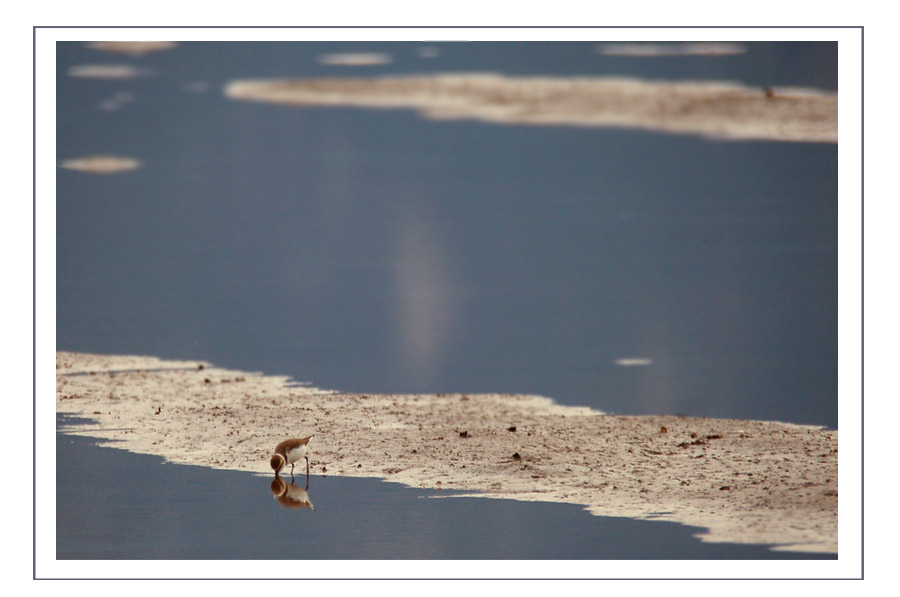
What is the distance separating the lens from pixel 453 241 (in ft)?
31.0

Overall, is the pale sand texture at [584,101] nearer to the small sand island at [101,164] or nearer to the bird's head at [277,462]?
the small sand island at [101,164]

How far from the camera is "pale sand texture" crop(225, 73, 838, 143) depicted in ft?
29.0

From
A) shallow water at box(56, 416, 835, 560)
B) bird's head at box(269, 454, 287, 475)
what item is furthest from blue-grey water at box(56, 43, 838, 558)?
bird's head at box(269, 454, 287, 475)

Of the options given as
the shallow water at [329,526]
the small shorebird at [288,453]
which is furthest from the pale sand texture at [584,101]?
the shallow water at [329,526]

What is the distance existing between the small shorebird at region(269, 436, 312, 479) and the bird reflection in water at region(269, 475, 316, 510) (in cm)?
6

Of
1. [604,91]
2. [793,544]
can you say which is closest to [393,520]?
[793,544]

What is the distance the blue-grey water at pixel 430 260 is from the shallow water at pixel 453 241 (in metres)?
0.02

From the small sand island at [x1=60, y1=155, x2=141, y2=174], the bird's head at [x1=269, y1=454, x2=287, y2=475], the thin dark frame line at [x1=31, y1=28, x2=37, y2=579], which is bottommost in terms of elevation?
the bird's head at [x1=269, y1=454, x2=287, y2=475]

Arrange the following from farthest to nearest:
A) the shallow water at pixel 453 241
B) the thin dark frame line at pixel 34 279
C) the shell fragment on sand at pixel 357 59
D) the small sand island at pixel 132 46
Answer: the shell fragment on sand at pixel 357 59, the small sand island at pixel 132 46, the shallow water at pixel 453 241, the thin dark frame line at pixel 34 279

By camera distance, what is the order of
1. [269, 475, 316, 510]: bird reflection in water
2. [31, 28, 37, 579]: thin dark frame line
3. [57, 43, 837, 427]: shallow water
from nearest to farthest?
[269, 475, 316, 510]: bird reflection in water
[31, 28, 37, 579]: thin dark frame line
[57, 43, 837, 427]: shallow water

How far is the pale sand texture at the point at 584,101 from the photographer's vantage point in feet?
29.0

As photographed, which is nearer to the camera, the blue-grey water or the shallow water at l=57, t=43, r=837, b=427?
the blue-grey water

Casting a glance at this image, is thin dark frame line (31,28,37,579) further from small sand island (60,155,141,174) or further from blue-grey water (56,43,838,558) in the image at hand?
small sand island (60,155,141,174)
